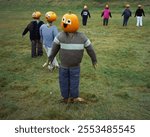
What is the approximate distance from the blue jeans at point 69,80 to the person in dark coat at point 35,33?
467 centimetres

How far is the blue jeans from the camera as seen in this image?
6.56 m

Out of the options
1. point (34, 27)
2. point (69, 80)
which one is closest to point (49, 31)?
point (34, 27)

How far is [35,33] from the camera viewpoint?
11070mm

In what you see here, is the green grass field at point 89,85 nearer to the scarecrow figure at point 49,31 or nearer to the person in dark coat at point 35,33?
the person in dark coat at point 35,33

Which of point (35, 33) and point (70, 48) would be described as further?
point (35, 33)

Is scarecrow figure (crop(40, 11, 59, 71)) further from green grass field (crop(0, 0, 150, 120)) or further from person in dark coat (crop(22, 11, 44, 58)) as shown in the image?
person in dark coat (crop(22, 11, 44, 58))

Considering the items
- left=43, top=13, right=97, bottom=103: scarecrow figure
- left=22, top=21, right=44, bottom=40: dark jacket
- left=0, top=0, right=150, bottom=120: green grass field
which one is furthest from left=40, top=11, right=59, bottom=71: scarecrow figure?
left=43, top=13, right=97, bottom=103: scarecrow figure

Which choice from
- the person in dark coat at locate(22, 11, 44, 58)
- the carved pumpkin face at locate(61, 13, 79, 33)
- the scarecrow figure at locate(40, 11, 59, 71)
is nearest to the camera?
the carved pumpkin face at locate(61, 13, 79, 33)

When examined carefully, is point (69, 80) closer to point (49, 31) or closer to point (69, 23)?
point (69, 23)

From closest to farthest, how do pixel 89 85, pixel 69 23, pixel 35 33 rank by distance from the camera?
pixel 69 23
pixel 89 85
pixel 35 33

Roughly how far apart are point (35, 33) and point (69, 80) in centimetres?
485

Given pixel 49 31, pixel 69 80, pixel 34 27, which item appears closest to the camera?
pixel 69 80

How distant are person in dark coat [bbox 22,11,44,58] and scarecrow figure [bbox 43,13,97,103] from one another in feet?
14.6

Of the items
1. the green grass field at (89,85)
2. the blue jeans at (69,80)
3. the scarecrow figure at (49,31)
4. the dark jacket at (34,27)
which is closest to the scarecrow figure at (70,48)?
the blue jeans at (69,80)
